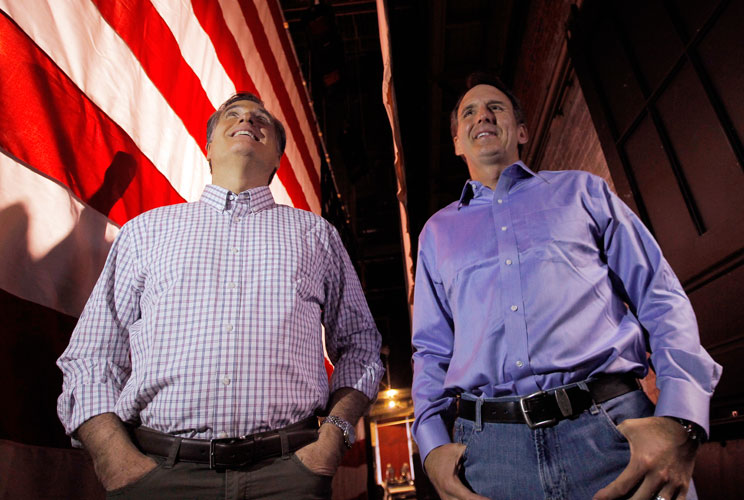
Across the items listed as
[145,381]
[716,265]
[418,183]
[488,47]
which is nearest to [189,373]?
[145,381]

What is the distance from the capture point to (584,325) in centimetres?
111

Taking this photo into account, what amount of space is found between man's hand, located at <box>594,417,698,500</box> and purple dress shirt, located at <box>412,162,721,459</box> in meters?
0.04

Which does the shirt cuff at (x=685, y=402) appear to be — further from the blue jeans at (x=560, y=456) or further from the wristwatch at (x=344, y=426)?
the wristwatch at (x=344, y=426)

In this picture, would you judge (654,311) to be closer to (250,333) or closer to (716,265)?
(250,333)

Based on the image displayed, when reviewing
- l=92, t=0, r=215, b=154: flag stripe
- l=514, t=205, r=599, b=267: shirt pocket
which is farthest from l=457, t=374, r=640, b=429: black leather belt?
l=92, t=0, r=215, b=154: flag stripe

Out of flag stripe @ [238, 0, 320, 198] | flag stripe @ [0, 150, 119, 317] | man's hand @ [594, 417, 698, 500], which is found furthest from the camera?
flag stripe @ [238, 0, 320, 198]

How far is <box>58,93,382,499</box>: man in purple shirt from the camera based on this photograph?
42.9 inches

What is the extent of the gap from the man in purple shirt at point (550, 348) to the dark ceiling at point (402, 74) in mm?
3667

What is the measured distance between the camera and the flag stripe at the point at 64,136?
1177 mm

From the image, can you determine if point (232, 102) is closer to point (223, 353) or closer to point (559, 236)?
point (223, 353)

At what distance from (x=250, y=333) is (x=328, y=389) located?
1.06 ft

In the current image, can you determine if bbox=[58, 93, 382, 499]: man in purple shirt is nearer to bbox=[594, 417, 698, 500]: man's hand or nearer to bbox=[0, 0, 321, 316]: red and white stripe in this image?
bbox=[0, 0, 321, 316]: red and white stripe

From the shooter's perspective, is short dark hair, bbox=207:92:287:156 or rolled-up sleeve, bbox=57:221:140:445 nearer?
rolled-up sleeve, bbox=57:221:140:445

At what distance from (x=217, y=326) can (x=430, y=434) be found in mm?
611
